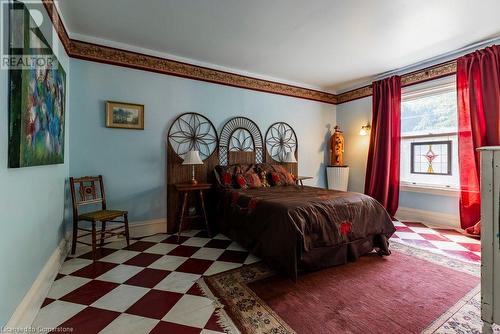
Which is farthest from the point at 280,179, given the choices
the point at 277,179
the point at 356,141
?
the point at 356,141

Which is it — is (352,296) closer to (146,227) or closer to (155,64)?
(146,227)

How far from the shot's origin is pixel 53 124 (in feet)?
6.39

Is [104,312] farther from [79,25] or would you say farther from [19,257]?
[79,25]

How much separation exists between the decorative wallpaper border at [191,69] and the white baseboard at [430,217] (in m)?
2.14

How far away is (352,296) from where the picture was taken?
176 cm

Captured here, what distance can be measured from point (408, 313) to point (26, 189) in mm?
2687

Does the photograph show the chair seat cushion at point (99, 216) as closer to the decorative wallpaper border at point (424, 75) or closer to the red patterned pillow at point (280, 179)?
the red patterned pillow at point (280, 179)

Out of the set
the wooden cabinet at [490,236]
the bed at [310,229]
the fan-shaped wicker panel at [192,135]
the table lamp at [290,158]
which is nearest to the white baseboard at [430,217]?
the bed at [310,229]

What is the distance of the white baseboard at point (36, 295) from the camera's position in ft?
4.40

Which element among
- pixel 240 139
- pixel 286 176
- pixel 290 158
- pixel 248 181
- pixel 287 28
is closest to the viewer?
pixel 287 28

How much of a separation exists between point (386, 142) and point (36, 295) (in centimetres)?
476

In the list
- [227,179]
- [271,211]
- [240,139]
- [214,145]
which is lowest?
[271,211]

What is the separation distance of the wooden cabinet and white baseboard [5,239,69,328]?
2568 mm

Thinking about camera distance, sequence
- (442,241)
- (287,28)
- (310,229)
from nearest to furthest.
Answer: (310,229) → (287,28) → (442,241)
